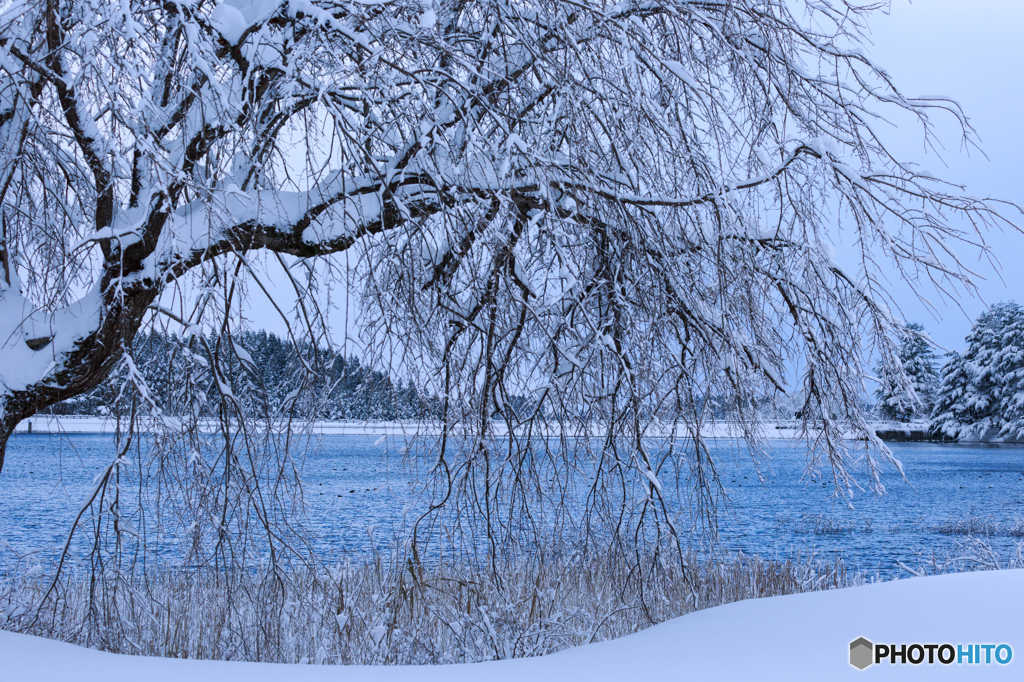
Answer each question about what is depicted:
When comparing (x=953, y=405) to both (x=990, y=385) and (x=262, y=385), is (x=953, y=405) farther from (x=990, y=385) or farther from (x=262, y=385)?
(x=262, y=385)

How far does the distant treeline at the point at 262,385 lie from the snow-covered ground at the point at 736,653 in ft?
3.58

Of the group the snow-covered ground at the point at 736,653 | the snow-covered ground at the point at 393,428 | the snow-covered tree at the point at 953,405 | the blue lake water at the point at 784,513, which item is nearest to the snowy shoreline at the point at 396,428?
the snow-covered ground at the point at 393,428

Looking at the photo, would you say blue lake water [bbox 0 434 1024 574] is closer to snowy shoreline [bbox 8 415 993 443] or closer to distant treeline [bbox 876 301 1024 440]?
snowy shoreline [bbox 8 415 993 443]

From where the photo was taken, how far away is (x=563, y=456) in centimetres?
380

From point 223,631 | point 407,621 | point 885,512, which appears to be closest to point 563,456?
point 407,621

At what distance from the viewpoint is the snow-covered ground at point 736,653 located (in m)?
2.80

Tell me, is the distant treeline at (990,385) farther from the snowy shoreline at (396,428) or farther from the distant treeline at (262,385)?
the distant treeline at (262,385)

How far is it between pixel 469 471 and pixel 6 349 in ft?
7.80

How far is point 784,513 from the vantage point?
16594 mm

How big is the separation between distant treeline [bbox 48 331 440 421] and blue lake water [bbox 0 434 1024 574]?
433 millimetres

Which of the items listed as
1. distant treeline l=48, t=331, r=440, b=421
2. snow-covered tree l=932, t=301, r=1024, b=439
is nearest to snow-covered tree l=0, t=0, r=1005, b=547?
distant treeline l=48, t=331, r=440, b=421

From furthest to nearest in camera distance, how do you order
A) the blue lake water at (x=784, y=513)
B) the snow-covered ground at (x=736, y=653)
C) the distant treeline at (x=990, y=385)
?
the distant treeline at (x=990, y=385)
the blue lake water at (x=784, y=513)
the snow-covered ground at (x=736, y=653)

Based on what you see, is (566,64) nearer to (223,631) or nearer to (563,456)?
(563,456)

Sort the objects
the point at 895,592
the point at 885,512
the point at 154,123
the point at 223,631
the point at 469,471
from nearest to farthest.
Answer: the point at 154,123 < the point at 469,471 < the point at 895,592 < the point at 223,631 < the point at 885,512
